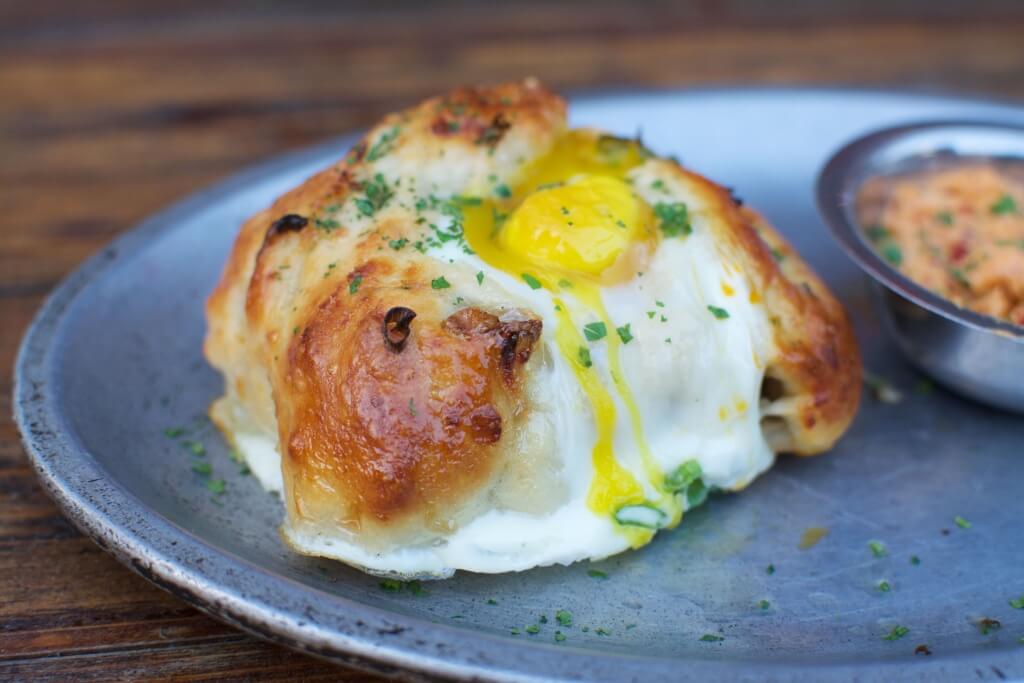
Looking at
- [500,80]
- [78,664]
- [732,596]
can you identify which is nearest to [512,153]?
[732,596]

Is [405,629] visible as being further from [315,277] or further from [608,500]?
[315,277]

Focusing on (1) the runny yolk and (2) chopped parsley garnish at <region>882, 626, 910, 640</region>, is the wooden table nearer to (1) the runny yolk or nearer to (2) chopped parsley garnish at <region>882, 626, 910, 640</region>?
(1) the runny yolk

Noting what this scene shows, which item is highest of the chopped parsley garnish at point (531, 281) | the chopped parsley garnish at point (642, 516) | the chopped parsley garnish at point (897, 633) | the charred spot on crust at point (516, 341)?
the chopped parsley garnish at point (531, 281)

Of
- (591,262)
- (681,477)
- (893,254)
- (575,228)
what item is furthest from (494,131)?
(893,254)

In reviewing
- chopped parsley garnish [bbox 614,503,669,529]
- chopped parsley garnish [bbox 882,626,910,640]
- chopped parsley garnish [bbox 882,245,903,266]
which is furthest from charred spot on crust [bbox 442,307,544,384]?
chopped parsley garnish [bbox 882,245,903,266]

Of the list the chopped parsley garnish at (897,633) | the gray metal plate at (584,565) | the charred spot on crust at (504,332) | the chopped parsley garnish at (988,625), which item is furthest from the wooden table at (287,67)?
the chopped parsley garnish at (988,625)

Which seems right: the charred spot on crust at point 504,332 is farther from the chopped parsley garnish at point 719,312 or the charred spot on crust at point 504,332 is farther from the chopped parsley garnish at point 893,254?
the chopped parsley garnish at point 893,254
